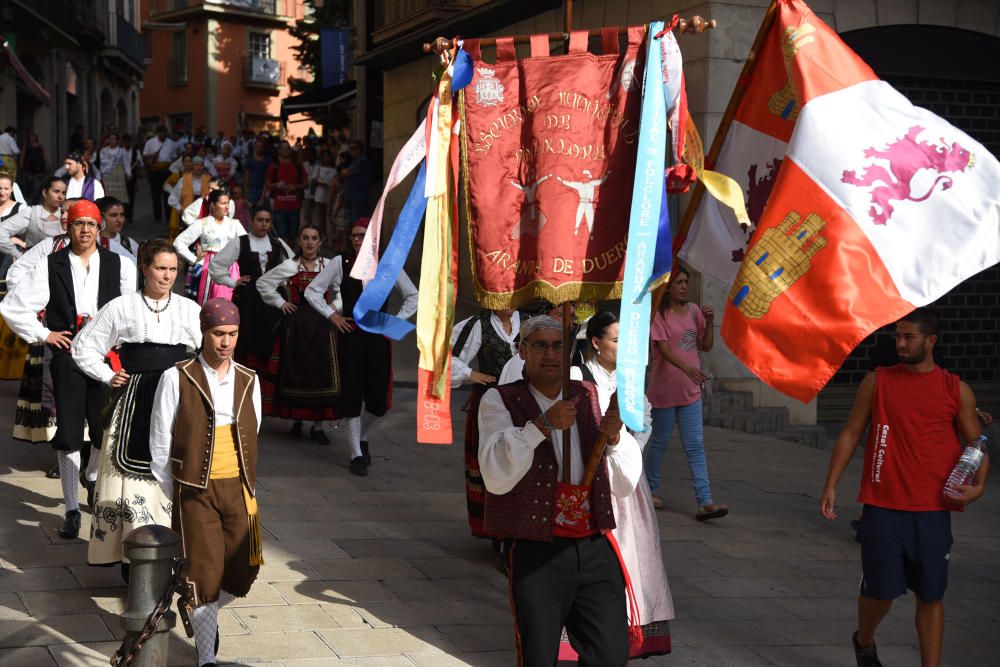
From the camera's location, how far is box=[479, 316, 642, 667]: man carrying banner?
461 cm

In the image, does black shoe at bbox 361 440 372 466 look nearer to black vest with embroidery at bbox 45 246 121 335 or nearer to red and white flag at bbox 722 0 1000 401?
black vest with embroidery at bbox 45 246 121 335

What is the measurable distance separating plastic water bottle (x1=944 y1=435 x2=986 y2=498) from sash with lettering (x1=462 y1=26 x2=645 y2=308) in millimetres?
1949

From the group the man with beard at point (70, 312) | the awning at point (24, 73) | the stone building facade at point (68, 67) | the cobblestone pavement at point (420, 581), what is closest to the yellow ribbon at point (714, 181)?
the cobblestone pavement at point (420, 581)

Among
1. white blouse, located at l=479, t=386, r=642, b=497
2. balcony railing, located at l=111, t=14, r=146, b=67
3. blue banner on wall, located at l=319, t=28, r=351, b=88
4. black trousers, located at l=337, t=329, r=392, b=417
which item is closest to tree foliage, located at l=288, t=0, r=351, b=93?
blue banner on wall, located at l=319, t=28, r=351, b=88

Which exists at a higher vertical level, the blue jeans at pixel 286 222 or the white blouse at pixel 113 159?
the white blouse at pixel 113 159

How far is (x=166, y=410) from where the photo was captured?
5.59 meters

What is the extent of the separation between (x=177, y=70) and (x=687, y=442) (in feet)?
165

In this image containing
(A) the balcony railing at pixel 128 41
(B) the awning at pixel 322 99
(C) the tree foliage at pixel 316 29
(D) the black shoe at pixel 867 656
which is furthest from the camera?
(A) the balcony railing at pixel 128 41

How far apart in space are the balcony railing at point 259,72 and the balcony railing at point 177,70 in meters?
2.87

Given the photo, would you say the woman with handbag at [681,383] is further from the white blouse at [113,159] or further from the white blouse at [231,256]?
the white blouse at [113,159]

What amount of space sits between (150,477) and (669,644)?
268 cm

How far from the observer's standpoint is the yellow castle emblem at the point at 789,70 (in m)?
4.70

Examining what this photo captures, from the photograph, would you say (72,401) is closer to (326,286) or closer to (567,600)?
(326,286)

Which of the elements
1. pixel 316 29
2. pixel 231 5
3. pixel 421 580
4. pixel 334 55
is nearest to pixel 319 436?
pixel 421 580
